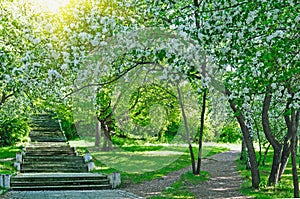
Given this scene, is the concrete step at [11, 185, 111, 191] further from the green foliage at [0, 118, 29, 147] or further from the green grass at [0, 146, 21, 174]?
the green foliage at [0, 118, 29, 147]

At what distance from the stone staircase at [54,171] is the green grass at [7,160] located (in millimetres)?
429

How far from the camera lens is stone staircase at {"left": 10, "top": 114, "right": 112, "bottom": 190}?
507 inches

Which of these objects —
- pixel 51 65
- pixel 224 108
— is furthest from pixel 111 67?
pixel 224 108

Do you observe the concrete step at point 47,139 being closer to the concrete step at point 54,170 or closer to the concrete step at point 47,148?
the concrete step at point 47,148

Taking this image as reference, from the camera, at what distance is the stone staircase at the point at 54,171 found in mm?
12884

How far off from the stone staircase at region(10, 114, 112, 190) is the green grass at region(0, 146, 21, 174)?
43cm

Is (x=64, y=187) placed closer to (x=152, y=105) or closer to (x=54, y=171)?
(x=54, y=171)

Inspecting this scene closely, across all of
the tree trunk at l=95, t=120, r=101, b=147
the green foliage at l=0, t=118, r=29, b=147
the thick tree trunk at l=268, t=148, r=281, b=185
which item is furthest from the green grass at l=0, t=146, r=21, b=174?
the thick tree trunk at l=268, t=148, r=281, b=185

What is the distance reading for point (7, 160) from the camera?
17375 mm

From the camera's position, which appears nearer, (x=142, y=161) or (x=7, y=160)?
(x=7, y=160)

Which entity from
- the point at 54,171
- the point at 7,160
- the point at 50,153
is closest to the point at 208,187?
the point at 54,171

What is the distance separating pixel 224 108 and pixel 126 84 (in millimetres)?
4314

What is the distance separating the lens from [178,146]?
91.2ft

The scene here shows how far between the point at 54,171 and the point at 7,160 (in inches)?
113
